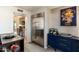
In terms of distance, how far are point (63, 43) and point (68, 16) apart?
0.80 m

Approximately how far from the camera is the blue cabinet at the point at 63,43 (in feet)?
7.72

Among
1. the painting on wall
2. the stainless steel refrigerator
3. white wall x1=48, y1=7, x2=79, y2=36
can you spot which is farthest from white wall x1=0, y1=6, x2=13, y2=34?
the painting on wall

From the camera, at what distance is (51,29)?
3143 millimetres

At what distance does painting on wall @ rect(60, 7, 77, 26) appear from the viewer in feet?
8.34

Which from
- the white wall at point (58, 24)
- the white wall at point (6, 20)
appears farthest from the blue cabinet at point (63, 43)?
the white wall at point (6, 20)

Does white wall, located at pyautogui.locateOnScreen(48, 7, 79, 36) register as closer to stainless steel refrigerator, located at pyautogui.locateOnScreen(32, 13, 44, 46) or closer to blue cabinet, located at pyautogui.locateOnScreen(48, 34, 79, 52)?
blue cabinet, located at pyautogui.locateOnScreen(48, 34, 79, 52)

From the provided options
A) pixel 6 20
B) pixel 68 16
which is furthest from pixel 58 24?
pixel 6 20

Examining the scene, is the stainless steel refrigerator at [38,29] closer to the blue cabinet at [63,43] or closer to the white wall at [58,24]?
the blue cabinet at [63,43]

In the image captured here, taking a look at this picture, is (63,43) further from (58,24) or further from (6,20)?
(6,20)

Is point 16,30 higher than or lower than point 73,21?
lower

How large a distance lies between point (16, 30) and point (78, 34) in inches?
67.8
